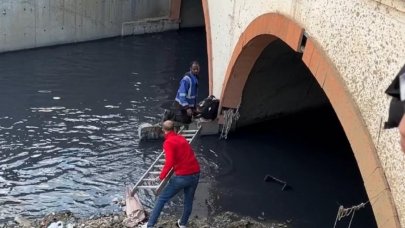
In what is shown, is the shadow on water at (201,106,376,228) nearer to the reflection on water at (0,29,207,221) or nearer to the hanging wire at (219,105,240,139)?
the hanging wire at (219,105,240,139)

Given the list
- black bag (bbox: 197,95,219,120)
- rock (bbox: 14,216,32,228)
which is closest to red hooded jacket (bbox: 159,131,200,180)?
rock (bbox: 14,216,32,228)

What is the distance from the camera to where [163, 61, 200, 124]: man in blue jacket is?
11.8 meters

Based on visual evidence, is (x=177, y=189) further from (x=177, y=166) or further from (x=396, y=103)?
(x=396, y=103)

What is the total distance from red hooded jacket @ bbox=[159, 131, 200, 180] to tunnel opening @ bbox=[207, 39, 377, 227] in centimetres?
248

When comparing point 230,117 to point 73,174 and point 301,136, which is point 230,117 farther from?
point 73,174

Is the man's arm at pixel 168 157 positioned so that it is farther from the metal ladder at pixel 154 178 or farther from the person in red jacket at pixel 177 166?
the metal ladder at pixel 154 178

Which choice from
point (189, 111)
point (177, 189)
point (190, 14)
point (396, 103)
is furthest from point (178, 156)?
point (190, 14)

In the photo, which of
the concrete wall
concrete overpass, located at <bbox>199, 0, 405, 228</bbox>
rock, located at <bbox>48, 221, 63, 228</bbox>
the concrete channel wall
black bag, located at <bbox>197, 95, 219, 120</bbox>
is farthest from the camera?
the concrete wall

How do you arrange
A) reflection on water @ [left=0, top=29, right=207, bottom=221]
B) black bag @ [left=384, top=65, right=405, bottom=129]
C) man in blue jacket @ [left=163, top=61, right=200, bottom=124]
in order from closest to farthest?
black bag @ [left=384, top=65, right=405, bottom=129] → reflection on water @ [left=0, top=29, right=207, bottom=221] → man in blue jacket @ [left=163, top=61, right=200, bottom=124]

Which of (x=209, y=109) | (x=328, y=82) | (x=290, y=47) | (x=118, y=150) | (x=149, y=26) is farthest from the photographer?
(x=149, y=26)

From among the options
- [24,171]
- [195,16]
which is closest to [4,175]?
[24,171]

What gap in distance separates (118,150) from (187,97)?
1919 millimetres

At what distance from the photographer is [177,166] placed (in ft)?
27.3

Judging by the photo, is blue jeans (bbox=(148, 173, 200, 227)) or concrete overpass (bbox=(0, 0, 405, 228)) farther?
blue jeans (bbox=(148, 173, 200, 227))
